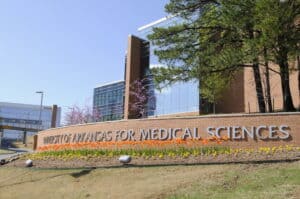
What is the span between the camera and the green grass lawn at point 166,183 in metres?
11.0

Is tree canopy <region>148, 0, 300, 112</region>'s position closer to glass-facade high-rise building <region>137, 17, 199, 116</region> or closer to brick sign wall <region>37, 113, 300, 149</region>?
brick sign wall <region>37, 113, 300, 149</region>

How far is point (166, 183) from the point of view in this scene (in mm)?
12812

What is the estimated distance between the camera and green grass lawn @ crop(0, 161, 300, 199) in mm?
11031


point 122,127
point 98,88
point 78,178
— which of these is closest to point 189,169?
point 78,178

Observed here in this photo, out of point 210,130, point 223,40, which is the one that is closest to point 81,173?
point 210,130

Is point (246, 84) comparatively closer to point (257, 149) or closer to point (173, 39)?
point (173, 39)

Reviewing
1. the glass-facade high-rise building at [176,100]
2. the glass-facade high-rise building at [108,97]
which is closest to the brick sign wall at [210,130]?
the glass-facade high-rise building at [176,100]

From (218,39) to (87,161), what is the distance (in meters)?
8.41

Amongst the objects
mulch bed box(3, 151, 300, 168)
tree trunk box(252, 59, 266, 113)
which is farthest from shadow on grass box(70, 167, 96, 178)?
tree trunk box(252, 59, 266, 113)

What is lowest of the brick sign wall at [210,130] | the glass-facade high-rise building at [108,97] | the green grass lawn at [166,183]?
the green grass lawn at [166,183]

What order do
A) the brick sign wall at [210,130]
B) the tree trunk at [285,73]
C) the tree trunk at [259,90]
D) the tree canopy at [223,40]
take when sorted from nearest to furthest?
the brick sign wall at [210,130]
the tree canopy at [223,40]
the tree trunk at [285,73]
the tree trunk at [259,90]

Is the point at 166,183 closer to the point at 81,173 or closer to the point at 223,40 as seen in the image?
the point at 81,173

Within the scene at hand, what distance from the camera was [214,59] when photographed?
19812 mm

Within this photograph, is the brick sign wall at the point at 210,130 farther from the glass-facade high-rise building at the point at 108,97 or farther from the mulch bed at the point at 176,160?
the glass-facade high-rise building at the point at 108,97
